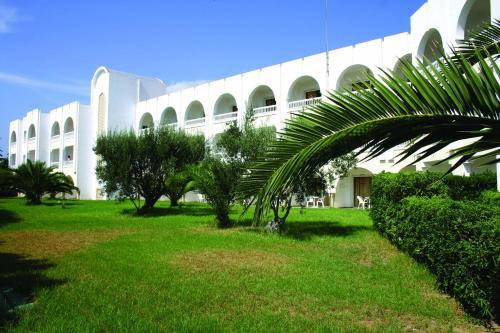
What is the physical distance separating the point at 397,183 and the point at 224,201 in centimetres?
542

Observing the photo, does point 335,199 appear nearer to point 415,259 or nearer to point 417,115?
point 415,259

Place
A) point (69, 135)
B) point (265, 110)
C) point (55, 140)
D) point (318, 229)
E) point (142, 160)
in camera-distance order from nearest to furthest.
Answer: point (318, 229)
point (142, 160)
point (265, 110)
point (69, 135)
point (55, 140)

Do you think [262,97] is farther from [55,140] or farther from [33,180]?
[55,140]

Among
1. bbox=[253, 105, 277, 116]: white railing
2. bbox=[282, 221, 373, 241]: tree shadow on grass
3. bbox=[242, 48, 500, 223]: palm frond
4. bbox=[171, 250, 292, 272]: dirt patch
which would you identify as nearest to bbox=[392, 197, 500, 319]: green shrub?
bbox=[242, 48, 500, 223]: palm frond

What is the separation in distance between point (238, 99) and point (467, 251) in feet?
78.2

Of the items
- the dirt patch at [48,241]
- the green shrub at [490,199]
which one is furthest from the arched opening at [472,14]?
the dirt patch at [48,241]

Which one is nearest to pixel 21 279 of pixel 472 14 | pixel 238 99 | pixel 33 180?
pixel 472 14

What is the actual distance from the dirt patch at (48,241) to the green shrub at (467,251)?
6560 millimetres

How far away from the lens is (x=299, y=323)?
13.5 feet

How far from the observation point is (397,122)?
2338mm

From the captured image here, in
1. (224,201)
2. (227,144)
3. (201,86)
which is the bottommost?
(224,201)

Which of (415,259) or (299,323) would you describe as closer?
(299,323)

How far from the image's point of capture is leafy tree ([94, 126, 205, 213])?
56.0ft

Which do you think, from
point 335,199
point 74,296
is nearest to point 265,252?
point 74,296
